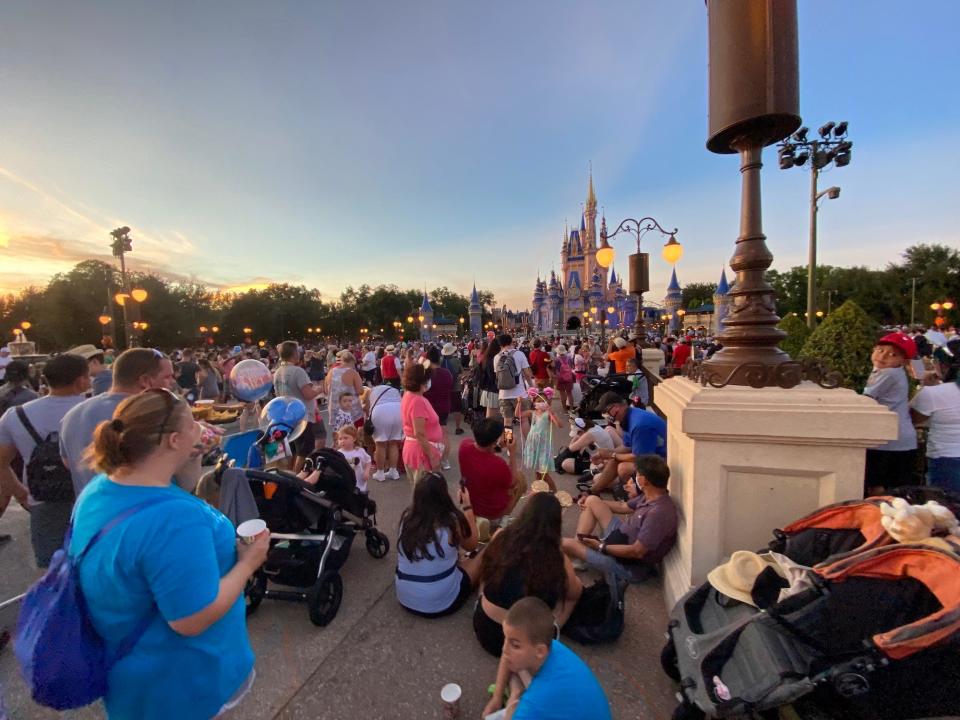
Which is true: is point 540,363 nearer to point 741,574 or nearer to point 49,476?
point 741,574

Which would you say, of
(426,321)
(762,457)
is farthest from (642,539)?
(426,321)

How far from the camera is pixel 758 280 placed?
293cm

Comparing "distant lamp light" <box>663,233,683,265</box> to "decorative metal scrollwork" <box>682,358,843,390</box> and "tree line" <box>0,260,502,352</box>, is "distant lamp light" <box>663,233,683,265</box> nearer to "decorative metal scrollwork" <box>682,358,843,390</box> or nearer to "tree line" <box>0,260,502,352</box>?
"decorative metal scrollwork" <box>682,358,843,390</box>

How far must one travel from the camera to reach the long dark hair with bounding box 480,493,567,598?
8.28 feet

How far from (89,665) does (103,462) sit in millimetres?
635

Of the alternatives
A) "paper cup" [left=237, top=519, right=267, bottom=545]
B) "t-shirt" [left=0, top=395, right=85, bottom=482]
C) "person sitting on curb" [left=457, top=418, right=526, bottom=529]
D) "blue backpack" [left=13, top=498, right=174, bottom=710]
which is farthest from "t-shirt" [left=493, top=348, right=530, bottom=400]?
"blue backpack" [left=13, top=498, right=174, bottom=710]

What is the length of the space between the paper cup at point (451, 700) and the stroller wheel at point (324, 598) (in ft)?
3.85

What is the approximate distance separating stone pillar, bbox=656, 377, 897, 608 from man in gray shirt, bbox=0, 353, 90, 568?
4123 millimetres

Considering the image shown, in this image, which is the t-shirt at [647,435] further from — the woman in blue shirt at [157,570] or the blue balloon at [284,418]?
the woman in blue shirt at [157,570]

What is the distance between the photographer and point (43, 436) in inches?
115

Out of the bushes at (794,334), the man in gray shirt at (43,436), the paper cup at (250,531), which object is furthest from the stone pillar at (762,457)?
the bushes at (794,334)

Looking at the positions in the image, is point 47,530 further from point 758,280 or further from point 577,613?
point 758,280

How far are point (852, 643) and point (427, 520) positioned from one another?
2285 millimetres

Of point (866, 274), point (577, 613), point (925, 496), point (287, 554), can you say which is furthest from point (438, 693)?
point (866, 274)
